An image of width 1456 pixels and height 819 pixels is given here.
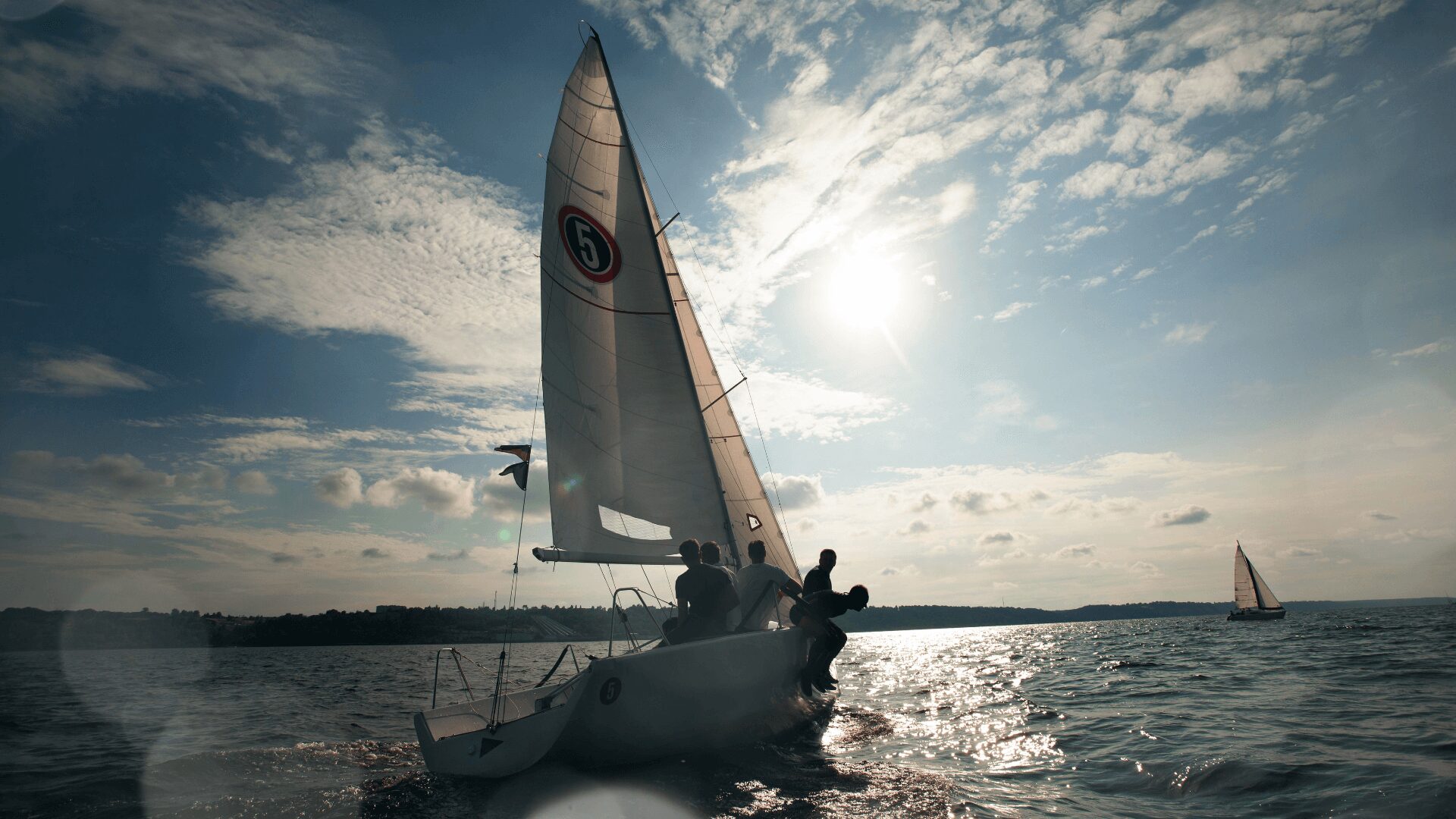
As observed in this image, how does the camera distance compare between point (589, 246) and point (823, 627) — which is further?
point (589, 246)

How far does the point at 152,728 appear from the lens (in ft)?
35.8

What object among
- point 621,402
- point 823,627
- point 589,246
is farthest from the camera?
point 589,246

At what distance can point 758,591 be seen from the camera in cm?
755

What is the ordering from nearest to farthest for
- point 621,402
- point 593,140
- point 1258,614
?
point 621,402
point 593,140
point 1258,614

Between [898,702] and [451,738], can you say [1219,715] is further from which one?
[451,738]

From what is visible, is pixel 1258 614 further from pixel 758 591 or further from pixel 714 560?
pixel 714 560

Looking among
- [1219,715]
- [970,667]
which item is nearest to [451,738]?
[1219,715]

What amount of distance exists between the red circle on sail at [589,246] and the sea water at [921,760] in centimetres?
698

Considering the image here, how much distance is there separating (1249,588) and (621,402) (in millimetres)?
58258

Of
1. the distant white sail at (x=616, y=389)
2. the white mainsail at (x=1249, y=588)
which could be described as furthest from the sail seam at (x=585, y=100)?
the white mainsail at (x=1249, y=588)

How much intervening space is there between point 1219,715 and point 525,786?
317 inches

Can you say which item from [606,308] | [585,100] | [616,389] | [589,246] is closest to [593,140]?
[585,100]

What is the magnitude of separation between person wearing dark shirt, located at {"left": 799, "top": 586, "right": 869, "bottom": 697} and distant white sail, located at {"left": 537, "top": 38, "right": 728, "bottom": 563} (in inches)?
85.0

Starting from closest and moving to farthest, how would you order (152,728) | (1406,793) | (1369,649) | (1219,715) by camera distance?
(1406,793) < (1219,715) < (152,728) < (1369,649)
